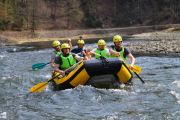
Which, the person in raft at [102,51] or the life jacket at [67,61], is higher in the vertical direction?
the person in raft at [102,51]

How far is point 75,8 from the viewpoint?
78.6 metres

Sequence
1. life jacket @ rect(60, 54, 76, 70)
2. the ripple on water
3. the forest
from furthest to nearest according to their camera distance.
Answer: the forest < life jacket @ rect(60, 54, 76, 70) < the ripple on water

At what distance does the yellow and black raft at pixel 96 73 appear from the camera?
13867 millimetres

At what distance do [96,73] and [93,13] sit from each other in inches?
2631

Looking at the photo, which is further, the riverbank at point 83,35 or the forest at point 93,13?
the forest at point 93,13

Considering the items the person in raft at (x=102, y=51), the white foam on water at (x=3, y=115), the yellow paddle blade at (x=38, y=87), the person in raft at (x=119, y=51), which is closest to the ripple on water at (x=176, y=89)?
the person in raft at (x=119, y=51)

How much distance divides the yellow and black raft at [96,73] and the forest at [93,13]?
54.3m

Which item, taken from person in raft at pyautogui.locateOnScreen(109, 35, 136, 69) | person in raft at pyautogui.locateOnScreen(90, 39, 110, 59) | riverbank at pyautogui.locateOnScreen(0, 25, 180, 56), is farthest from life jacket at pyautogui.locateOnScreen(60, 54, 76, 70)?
riverbank at pyautogui.locateOnScreen(0, 25, 180, 56)

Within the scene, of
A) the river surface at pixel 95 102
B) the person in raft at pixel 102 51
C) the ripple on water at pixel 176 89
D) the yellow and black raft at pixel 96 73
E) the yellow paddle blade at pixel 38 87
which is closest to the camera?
the river surface at pixel 95 102

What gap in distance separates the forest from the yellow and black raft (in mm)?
54279

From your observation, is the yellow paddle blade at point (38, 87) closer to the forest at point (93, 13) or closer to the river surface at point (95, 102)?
the river surface at point (95, 102)

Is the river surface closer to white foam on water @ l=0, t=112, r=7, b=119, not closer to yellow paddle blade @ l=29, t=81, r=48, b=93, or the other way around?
white foam on water @ l=0, t=112, r=7, b=119

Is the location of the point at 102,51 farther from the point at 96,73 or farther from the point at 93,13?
the point at 93,13

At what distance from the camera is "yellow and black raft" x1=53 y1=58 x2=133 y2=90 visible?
13867mm
